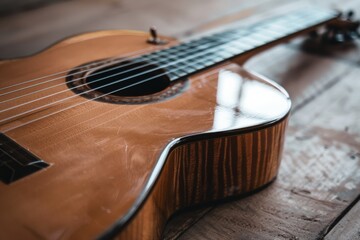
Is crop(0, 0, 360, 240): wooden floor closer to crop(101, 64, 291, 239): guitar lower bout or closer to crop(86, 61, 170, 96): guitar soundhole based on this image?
crop(101, 64, 291, 239): guitar lower bout

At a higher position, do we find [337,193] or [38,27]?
[38,27]

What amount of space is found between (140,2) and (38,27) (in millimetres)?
408

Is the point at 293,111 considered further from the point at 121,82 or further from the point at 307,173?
the point at 121,82

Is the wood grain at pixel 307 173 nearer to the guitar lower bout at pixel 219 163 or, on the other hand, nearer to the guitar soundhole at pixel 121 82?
the guitar lower bout at pixel 219 163

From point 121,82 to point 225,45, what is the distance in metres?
0.26

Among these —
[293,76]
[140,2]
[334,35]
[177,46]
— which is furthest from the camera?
[140,2]

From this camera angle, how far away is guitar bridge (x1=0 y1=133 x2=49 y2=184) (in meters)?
0.50

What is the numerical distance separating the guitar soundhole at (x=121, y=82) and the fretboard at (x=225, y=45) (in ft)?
0.07

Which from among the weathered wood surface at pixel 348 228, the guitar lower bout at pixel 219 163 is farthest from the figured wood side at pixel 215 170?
the weathered wood surface at pixel 348 228

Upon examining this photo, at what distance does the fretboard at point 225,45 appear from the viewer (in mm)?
824

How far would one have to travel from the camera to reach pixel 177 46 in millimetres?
921

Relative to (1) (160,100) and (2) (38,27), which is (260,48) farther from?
(2) (38,27)

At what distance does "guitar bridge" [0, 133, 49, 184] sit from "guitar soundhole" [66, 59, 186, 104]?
0.57ft

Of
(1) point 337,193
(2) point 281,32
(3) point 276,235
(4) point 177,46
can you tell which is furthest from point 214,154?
(2) point 281,32
